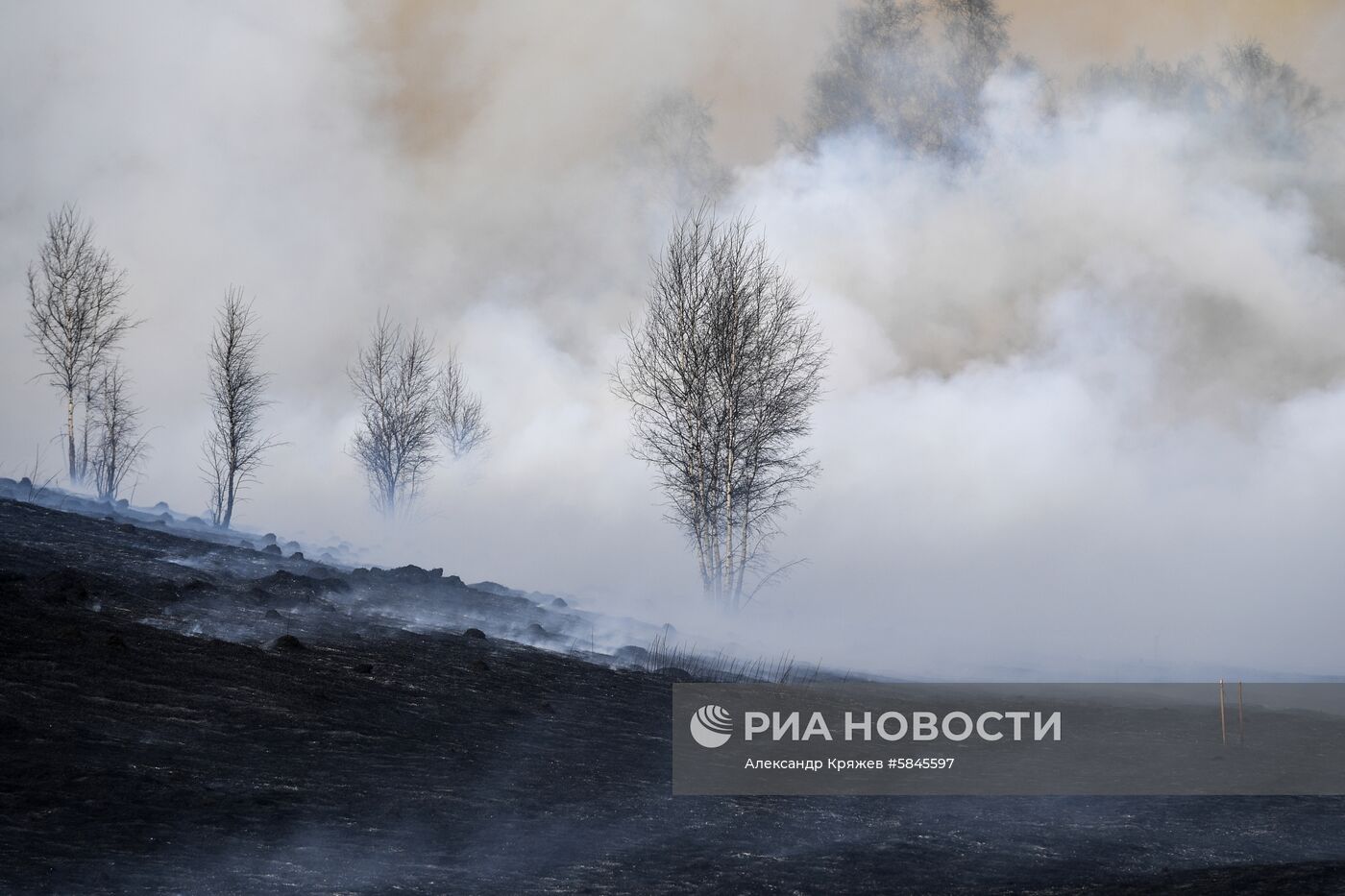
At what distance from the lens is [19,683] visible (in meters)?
12.1

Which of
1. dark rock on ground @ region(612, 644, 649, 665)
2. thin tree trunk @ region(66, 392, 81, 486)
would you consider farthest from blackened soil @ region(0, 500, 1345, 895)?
thin tree trunk @ region(66, 392, 81, 486)

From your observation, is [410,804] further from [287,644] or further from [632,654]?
[632,654]

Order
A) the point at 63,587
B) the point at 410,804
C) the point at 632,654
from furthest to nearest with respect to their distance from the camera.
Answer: the point at 632,654
the point at 63,587
the point at 410,804

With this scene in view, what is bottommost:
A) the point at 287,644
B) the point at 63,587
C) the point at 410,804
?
the point at 410,804

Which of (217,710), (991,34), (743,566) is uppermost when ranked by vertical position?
(991,34)

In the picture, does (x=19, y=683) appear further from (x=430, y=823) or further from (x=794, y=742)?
(x=794, y=742)

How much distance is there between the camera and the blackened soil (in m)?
A: 9.13

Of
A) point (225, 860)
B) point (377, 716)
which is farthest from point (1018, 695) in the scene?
point (225, 860)

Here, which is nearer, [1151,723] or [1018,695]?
[1151,723]

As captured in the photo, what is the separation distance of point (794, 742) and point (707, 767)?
2.47m

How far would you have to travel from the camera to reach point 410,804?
11055 millimetres

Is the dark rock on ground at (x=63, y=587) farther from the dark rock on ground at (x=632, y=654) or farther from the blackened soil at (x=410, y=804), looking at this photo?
the dark rock on ground at (x=632, y=654)

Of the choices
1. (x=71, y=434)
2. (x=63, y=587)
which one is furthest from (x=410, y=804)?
(x=71, y=434)

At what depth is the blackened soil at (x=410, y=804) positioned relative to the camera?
9.13 metres
